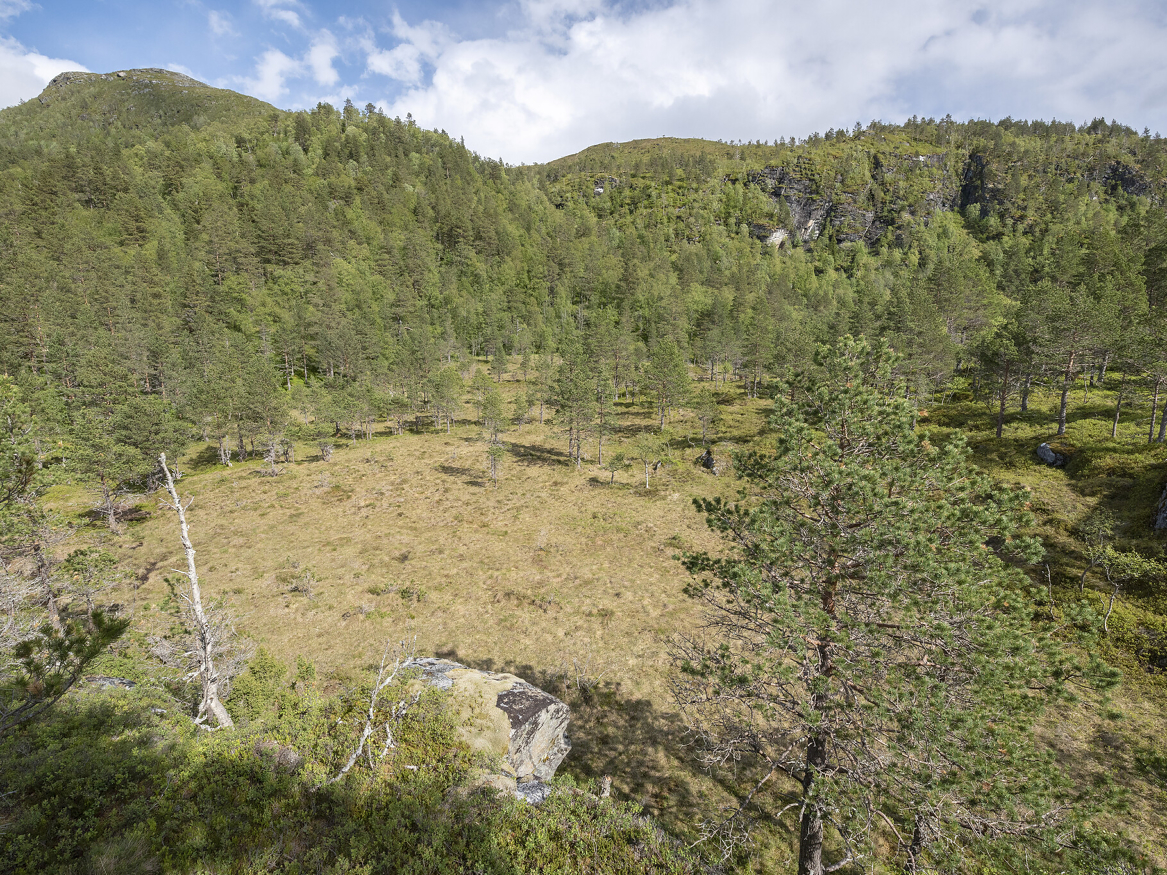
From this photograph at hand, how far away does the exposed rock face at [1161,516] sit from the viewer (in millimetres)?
23828

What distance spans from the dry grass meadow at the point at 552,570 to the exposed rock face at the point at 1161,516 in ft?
7.10

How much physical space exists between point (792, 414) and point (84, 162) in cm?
15880

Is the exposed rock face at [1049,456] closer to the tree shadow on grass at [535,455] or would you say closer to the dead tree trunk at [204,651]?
the tree shadow on grass at [535,455]

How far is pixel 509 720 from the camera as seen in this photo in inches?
489

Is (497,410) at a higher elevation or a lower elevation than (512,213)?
lower

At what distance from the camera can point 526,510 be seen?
37688mm

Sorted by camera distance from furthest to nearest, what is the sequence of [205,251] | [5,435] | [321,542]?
[205,251] → [321,542] → [5,435]

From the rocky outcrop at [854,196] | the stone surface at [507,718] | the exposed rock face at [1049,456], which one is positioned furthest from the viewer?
the rocky outcrop at [854,196]

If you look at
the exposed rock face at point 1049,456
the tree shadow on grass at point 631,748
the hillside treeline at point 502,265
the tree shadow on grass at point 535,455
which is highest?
the hillside treeline at point 502,265

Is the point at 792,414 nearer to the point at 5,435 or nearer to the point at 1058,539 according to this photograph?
the point at 5,435

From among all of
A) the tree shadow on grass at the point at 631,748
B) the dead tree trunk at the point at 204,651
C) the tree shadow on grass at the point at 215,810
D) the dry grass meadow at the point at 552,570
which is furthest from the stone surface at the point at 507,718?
the dead tree trunk at the point at 204,651

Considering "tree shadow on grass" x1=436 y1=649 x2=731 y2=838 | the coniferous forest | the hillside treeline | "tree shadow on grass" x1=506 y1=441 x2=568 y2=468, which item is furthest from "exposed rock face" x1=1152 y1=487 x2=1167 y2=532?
"tree shadow on grass" x1=506 y1=441 x2=568 y2=468

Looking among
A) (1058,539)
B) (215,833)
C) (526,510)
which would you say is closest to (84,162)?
(526,510)

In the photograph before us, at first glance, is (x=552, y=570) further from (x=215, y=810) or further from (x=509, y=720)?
(x=215, y=810)
